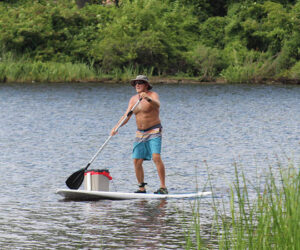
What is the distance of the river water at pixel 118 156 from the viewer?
32.8 ft

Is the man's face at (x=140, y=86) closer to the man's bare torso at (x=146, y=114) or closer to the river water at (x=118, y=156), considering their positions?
the man's bare torso at (x=146, y=114)

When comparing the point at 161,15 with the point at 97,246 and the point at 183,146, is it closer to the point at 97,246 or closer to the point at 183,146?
the point at 183,146

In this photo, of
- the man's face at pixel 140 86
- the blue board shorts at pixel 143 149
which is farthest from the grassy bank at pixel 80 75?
the man's face at pixel 140 86

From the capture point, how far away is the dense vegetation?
52.2 meters

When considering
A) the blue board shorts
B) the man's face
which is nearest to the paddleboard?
the blue board shorts

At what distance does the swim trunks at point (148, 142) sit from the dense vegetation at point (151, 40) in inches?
1442

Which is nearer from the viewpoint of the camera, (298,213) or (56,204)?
(298,213)

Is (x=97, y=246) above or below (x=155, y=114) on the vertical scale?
below

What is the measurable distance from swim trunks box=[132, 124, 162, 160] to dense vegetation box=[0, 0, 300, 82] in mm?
36620

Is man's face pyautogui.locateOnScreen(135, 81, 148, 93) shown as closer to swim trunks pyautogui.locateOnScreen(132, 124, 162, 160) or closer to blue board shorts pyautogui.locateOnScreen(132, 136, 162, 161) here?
swim trunks pyautogui.locateOnScreen(132, 124, 162, 160)

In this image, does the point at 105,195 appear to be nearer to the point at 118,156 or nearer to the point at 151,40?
the point at 118,156

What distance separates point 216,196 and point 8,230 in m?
3.72

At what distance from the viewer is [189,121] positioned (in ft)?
90.9

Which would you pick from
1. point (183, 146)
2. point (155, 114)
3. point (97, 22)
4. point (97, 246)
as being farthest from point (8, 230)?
point (97, 22)
